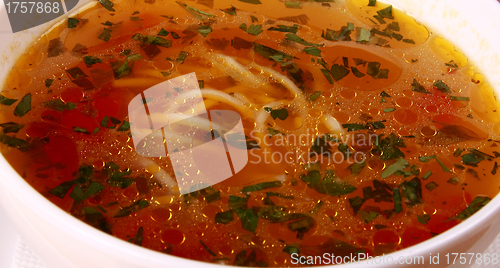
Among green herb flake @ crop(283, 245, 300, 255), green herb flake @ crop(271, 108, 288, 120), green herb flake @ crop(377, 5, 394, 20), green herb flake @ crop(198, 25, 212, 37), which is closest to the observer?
green herb flake @ crop(283, 245, 300, 255)

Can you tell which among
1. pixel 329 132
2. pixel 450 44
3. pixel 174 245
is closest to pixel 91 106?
pixel 174 245

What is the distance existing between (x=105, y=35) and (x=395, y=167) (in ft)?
3.21

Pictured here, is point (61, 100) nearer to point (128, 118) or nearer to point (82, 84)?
point (82, 84)

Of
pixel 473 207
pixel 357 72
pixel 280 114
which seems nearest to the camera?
pixel 473 207

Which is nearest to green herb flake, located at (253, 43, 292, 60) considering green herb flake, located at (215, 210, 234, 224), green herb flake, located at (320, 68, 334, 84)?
green herb flake, located at (320, 68, 334, 84)

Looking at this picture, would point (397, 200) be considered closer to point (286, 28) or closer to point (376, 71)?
point (376, 71)

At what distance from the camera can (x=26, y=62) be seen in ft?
4.01

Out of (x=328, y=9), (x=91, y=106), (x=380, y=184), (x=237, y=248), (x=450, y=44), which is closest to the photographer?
(x=237, y=248)

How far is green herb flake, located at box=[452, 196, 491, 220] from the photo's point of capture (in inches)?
37.2

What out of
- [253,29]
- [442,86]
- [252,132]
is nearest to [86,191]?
[252,132]

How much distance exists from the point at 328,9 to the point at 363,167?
745 mm

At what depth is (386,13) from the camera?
155cm

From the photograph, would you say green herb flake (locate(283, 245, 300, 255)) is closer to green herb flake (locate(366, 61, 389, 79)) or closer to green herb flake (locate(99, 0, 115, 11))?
green herb flake (locate(366, 61, 389, 79))

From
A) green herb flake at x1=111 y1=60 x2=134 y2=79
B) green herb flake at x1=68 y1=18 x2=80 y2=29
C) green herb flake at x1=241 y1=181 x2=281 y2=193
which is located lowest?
green herb flake at x1=68 y1=18 x2=80 y2=29
